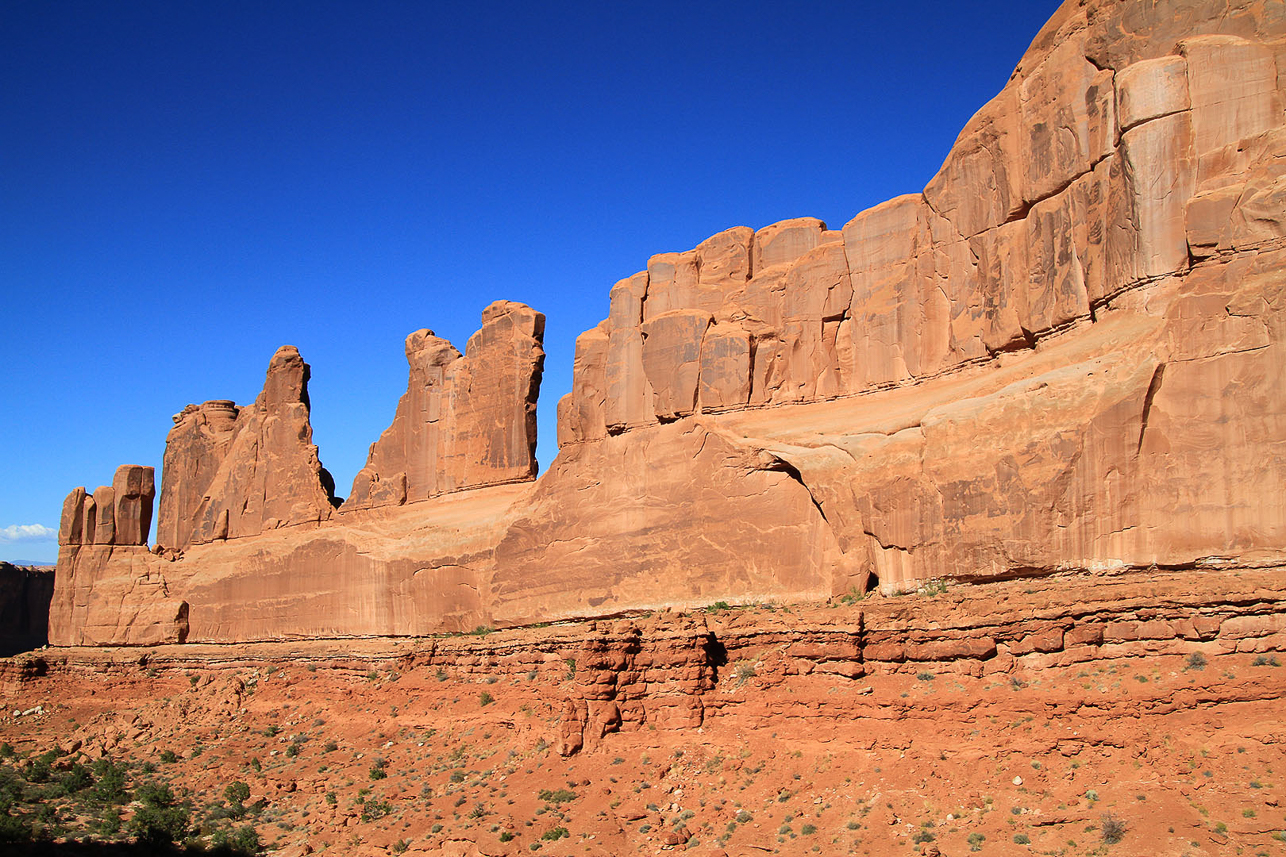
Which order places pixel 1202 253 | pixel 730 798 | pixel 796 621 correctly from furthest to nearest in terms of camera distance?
pixel 796 621 → pixel 730 798 → pixel 1202 253

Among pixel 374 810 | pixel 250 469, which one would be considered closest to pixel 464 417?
pixel 250 469

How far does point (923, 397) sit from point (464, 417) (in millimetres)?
15691

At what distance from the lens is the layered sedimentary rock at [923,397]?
1638 centimetres

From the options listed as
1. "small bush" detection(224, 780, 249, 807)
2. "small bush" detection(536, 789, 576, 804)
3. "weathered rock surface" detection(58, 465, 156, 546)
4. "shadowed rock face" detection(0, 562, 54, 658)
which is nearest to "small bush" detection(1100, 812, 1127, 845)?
"small bush" detection(536, 789, 576, 804)

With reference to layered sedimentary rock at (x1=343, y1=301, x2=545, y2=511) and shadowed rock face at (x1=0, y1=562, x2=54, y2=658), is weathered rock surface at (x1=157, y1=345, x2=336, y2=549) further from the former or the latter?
shadowed rock face at (x1=0, y1=562, x2=54, y2=658)

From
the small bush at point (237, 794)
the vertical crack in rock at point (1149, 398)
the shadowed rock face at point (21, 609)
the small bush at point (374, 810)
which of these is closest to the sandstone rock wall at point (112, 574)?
the small bush at point (237, 794)

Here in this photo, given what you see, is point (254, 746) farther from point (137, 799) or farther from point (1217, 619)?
point (1217, 619)

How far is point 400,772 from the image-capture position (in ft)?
78.5

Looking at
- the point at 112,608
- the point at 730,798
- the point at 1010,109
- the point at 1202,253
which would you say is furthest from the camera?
the point at 112,608

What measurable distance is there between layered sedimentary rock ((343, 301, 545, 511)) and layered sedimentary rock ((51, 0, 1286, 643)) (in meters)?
0.09

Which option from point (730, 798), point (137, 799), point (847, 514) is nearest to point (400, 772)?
point (137, 799)

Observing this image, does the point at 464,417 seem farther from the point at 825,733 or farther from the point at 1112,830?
the point at 1112,830

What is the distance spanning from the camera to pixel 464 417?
32.5 meters

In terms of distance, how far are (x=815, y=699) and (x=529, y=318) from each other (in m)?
16.4
